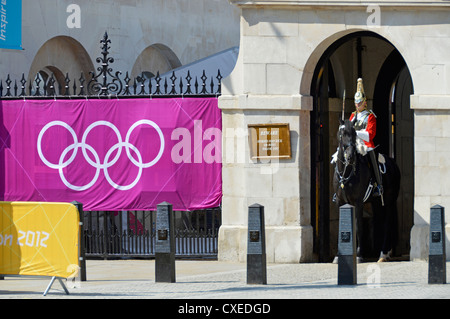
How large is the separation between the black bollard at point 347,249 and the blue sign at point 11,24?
11386 mm

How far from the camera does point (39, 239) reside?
45.2ft

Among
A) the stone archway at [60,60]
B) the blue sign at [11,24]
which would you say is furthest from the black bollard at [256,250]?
the stone archway at [60,60]

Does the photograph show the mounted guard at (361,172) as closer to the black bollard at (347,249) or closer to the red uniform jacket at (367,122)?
the red uniform jacket at (367,122)

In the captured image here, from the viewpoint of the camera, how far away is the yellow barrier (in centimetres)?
1353

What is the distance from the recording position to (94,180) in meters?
19.3

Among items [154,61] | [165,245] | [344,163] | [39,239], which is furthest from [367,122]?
[154,61]

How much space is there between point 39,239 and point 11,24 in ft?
37.1

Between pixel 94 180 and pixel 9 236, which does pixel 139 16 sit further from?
pixel 9 236

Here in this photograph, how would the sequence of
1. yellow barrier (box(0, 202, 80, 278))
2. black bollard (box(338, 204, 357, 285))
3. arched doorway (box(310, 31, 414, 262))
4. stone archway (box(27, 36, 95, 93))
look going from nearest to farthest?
yellow barrier (box(0, 202, 80, 278))
black bollard (box(338, 204, 357, 285))
arched doorway (box(310, 31, 414, 262))
stone archway (box(27, 36, 95, 93))

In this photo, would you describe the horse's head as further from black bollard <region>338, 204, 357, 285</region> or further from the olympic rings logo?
black bollard <region>338, 204, 357, 285</region>

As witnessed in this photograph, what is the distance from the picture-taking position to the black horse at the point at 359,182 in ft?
57.8

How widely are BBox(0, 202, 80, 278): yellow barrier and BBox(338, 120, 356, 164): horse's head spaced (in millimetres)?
5384

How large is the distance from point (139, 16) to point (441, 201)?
51.4 feet

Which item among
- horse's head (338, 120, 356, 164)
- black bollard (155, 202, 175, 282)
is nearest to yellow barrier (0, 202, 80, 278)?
black bollard (155, 202, 175, 282)
